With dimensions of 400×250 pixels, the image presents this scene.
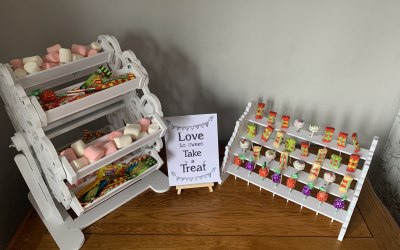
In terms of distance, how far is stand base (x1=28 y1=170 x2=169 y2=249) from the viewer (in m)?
1.02

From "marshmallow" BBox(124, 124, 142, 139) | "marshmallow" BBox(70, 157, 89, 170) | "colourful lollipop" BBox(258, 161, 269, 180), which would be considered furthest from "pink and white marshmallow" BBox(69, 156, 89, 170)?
"colourful lollipop" BBox(258, 161, 269, 180)

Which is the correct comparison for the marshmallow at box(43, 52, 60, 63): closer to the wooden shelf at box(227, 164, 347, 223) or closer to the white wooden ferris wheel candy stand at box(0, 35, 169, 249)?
the white wooden ferris wheel candy stand at box(0, 35, 169, 249)

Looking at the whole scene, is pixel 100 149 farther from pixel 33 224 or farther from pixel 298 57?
pixel 298 57

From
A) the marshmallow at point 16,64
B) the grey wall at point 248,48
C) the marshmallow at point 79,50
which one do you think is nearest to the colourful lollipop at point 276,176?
the grey wall at point 248,48

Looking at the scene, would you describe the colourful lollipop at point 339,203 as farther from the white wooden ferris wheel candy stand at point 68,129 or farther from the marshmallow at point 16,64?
the marshmallow at point 16,64

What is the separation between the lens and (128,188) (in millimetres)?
1177

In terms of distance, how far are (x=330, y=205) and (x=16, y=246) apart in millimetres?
968

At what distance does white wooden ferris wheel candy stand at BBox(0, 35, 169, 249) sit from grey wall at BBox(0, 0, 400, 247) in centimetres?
22

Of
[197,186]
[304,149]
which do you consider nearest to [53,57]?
[197,186]

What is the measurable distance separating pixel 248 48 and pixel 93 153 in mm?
662

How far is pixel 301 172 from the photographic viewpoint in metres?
1.14

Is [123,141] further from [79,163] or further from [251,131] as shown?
[251,131]

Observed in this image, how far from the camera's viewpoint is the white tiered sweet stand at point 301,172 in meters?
1.01

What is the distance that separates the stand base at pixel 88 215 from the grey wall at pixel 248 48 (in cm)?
34
